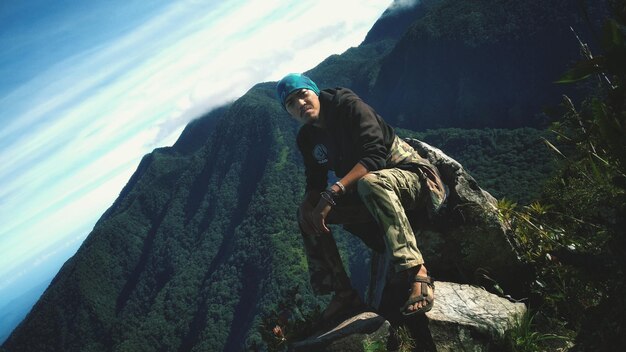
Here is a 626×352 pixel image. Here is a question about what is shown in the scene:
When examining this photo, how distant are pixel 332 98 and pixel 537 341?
11.0 ft

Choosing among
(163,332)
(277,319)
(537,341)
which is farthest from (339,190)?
(163,332)

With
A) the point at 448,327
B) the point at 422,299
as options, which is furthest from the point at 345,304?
the point at 448,327

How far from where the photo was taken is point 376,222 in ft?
16.6

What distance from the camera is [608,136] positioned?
2090 mm

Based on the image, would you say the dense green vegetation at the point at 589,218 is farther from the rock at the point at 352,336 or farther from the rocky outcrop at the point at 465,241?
the rock at the point at 352,336

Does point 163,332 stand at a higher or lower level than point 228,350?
higher

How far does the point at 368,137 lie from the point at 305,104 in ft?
3.35

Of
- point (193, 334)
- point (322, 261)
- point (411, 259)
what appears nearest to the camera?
point (411, 259)

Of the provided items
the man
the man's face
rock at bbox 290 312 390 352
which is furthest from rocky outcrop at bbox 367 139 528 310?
the man's face

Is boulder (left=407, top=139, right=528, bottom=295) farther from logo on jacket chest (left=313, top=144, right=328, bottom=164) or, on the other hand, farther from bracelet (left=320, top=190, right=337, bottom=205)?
bracelet (left=320, top=190, right=337, bottom=205)

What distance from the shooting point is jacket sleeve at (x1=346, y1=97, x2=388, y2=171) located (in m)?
4.34

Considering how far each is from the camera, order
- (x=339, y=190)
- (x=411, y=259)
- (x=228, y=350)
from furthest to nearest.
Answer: (x=228, y=350) → (x=339, y=190) → (x=411, y=259)

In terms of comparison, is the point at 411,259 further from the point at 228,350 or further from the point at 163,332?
the point at 163,332

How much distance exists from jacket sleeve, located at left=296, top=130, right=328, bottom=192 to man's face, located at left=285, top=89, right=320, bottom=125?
0.46 m
